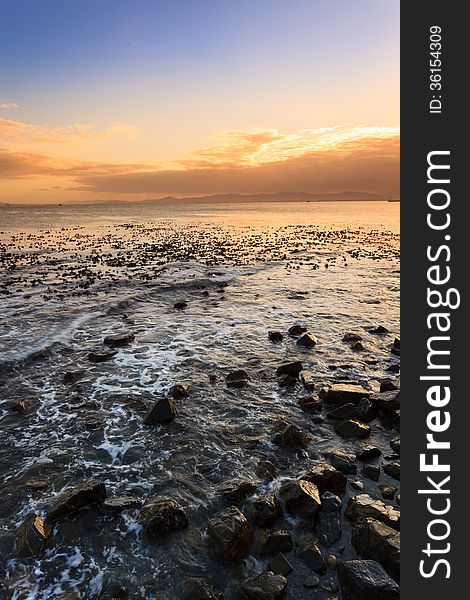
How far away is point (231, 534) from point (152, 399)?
552 cm

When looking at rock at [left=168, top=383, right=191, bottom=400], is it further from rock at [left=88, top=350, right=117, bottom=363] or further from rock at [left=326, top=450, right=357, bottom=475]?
rock at [left=326, top=450, right=357, bottom=475]

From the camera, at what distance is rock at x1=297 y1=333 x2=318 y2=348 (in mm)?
14703

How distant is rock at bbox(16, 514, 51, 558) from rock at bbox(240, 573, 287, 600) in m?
3.27

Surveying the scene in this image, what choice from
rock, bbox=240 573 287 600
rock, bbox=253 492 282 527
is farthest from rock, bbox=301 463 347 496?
rock, bbox=240 573 287 600

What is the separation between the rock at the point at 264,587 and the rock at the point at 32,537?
327 cm

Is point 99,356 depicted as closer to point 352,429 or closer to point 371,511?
point 352,429

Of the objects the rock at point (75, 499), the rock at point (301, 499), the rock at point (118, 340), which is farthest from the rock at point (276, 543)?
the rock at point (118, 340)

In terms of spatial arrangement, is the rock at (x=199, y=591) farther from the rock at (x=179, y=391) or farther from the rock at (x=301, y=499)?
the rock at (x=179, y=391)

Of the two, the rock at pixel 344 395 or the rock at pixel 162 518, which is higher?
the rock at pixel 344 395

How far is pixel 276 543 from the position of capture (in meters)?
5.96

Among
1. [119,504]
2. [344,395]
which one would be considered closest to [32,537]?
[119,504]

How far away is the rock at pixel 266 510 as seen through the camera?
6.39m

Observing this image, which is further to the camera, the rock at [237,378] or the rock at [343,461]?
the rock at [237,378]

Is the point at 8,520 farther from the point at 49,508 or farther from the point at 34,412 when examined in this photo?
the point at 34,412
